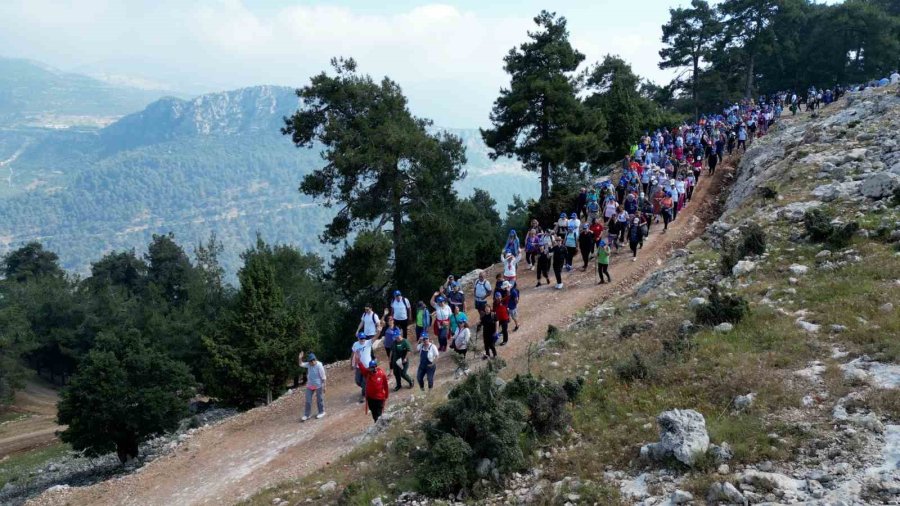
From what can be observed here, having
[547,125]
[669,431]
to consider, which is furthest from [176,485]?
[547,125]

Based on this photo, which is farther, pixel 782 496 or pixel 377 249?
pixel 377 249

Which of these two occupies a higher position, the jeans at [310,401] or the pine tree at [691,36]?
the pine tree at [691,36]

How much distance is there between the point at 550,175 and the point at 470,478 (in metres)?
28.4

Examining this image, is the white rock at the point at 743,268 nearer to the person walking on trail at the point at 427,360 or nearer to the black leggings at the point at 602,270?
the black leggings at the point at 602,270

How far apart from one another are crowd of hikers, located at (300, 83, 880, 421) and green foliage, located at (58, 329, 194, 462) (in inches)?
356

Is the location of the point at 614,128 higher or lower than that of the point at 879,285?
higher

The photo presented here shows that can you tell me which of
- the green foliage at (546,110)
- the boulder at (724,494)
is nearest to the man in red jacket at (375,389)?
the boulder at (724,494)

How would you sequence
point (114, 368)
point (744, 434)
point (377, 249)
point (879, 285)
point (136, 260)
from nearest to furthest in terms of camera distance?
point (744, 434)
point (879, 285)
point (114, 368)
point (377, 249)
point (136, 260)

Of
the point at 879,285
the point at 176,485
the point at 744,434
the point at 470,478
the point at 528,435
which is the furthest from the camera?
the point at 176,485

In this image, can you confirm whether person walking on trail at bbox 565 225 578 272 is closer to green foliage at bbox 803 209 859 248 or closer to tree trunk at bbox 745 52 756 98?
green foliage at bbox 803 209 859 248

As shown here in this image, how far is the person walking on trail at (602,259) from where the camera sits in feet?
59.6

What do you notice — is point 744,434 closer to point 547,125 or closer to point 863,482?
point 863,482

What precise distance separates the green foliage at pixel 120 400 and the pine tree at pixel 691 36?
47.6 m

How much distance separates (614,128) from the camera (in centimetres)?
3719
